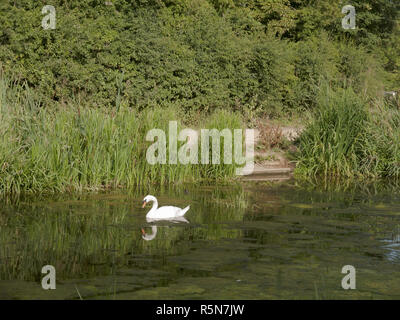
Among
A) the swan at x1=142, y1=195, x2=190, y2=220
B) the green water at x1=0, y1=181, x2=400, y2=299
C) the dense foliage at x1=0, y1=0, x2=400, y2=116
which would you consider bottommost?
the green water at x1=0, y1=181, x2=400, y2=299

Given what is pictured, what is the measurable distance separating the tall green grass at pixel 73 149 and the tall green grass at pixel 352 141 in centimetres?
358

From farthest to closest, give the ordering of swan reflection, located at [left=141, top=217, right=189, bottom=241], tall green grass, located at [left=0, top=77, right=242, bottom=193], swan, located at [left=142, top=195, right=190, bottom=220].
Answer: tall green grass, located at [left=0, top=77, right=242, bottom=193] → swan, located at [left=142, top=195, right=190, bottom=220] → swan reflection, located at [left=141, top=217, right=189, bottom=241]

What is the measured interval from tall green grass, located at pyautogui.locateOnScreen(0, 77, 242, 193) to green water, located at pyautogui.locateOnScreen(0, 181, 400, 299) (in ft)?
1.49

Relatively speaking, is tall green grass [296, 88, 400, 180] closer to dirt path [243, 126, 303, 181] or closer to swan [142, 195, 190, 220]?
dirt path [243, 126, 303, 181]

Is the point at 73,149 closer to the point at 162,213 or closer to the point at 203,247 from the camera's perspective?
the point at 162,213

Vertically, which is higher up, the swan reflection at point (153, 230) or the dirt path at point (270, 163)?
the dirt path at point (270, 163)

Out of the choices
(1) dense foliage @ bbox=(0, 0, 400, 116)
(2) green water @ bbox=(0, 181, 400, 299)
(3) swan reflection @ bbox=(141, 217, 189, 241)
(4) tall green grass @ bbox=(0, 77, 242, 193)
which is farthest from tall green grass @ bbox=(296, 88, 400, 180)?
(3) swan reflection @ bbox=(141, 217, 189, 241)

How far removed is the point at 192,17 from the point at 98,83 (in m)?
4.75

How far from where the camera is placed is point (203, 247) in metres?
8.55

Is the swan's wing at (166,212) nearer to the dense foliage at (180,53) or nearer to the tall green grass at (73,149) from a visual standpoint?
the tall green grass at (73,149)

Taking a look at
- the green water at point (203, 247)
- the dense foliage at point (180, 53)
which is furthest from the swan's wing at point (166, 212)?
the dense foliage at point (180, 53)

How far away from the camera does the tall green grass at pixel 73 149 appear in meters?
11.5

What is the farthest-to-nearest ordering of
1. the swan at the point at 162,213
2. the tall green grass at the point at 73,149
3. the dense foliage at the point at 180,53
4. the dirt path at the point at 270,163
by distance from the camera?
1. the dense foliage at the point at 180,53
2. the dirt path at the point at 270,163
3. the tall green grass at the point at 73,149
4. the swan at the point at 162,213

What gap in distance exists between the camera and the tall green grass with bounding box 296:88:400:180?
14.8 m
